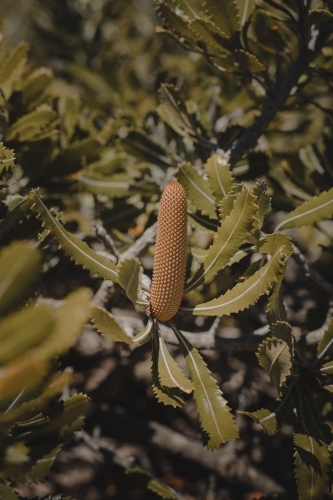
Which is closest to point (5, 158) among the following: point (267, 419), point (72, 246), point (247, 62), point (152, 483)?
point (72, 246)

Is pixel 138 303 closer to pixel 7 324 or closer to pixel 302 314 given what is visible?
pixel 7 324

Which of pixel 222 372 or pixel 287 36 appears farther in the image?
pixel 222 372

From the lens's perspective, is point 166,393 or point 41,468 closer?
point 166,393

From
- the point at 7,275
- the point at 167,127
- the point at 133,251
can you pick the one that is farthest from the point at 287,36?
the point at 7,275

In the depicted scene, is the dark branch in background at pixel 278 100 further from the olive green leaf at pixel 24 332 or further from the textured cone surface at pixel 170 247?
the olive green leaf at pixel 24 332

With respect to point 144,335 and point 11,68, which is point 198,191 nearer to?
point 144,335

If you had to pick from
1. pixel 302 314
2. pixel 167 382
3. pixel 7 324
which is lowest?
pixel 302 314

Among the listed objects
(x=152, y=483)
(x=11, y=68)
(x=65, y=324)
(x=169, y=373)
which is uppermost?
(x=11, y=68)

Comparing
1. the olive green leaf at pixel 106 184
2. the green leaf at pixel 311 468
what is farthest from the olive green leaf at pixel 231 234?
the olive green leaf at pixel 106 184
